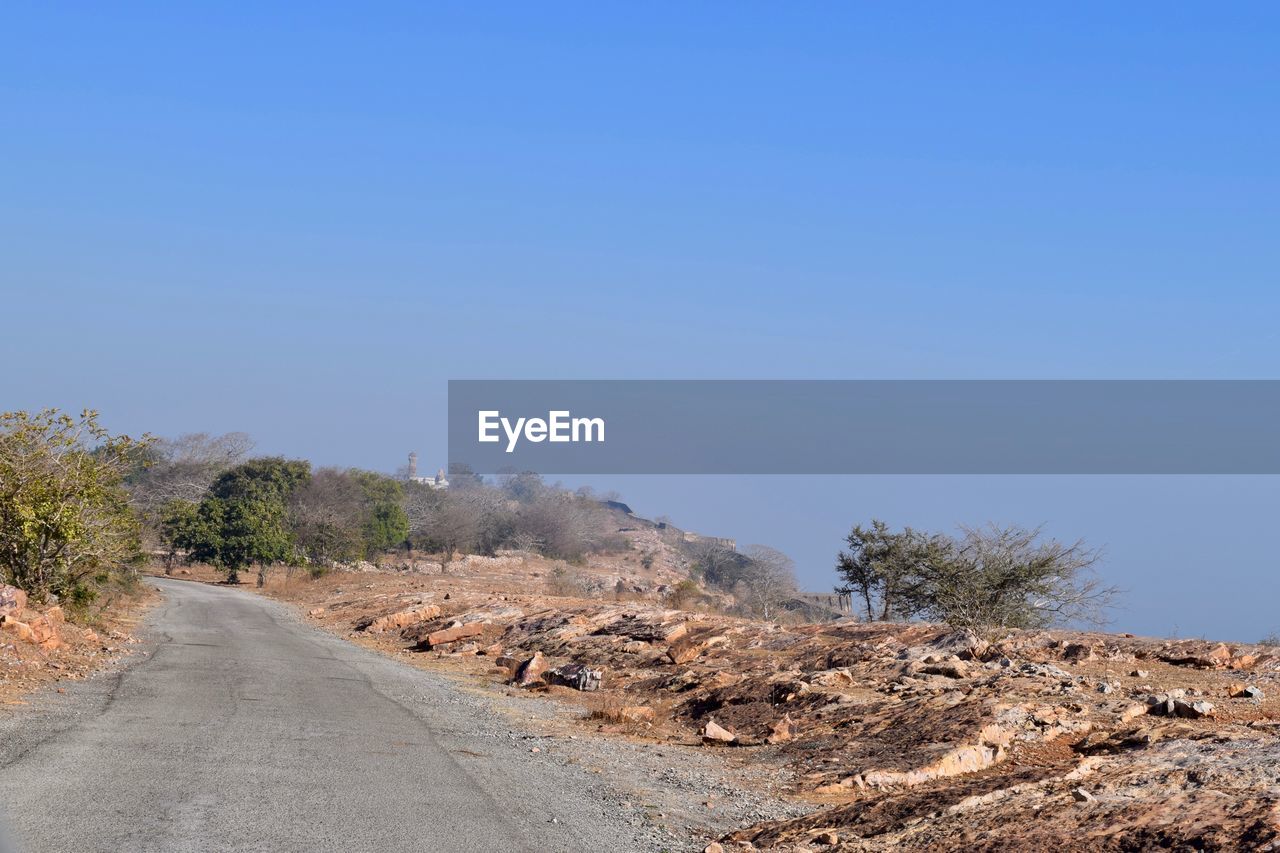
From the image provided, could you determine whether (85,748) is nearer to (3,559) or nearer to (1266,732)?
(1266,732)

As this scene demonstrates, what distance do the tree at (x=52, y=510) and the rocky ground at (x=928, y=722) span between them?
7286 mm

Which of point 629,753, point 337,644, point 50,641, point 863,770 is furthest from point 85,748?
point 337,644

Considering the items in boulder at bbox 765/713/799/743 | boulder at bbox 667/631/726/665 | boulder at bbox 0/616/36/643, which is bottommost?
boulder at bbox 765/713/799/743

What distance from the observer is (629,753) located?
1315 cm

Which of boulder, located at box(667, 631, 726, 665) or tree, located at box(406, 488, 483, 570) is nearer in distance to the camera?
boulder, located at box(667, 631, 726, 665)

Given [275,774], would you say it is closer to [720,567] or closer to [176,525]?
[176,525]

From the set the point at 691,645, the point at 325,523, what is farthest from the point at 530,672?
the point at 325,523

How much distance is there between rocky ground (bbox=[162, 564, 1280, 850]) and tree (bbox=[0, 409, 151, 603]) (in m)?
7.29

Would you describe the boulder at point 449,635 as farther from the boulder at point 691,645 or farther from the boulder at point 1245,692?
the boulder at point 1245,692

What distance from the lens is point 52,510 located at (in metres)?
22.8

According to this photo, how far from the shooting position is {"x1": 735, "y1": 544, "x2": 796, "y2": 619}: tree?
→ 68.2 m

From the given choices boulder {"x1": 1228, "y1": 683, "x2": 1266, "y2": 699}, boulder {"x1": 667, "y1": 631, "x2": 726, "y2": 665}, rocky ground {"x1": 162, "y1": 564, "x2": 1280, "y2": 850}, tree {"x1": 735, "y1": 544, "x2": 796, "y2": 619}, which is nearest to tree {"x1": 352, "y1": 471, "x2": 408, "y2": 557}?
tree {"x1": 735, "y1": 544, "x2": 796, "y2": 619}

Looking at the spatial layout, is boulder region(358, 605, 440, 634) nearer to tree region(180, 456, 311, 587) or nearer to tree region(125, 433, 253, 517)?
tree region(180, 456, 311, 587)

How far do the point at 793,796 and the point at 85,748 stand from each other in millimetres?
6917
